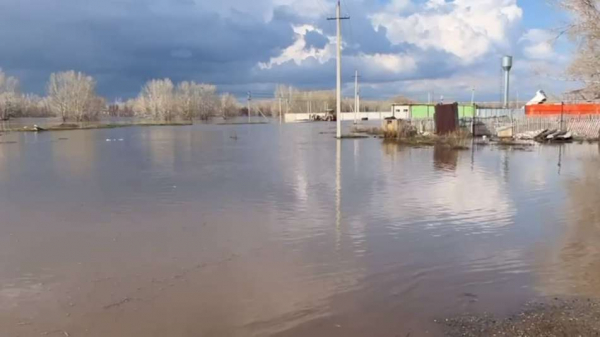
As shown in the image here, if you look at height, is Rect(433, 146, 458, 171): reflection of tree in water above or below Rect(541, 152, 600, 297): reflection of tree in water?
above

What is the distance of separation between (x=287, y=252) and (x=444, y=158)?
17.0 meters

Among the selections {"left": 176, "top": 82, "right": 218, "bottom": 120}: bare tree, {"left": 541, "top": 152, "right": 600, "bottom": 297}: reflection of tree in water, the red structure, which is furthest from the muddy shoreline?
{"left": 176, "top": 82, "right": 218, "bottom": 120}: bare tree

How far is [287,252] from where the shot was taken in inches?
333

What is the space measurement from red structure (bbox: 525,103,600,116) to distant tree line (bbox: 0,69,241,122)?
268ft

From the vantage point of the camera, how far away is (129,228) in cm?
1033

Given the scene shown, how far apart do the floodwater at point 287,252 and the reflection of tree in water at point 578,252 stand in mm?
35

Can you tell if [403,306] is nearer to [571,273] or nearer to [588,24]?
[571,273]

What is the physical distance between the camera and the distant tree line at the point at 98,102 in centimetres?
10331

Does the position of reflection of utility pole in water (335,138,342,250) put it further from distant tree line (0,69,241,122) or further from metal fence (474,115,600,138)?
distant tree line (0,69,241,122)

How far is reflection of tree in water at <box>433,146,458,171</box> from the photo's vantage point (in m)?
20.4

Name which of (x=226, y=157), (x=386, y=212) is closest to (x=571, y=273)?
(x=386, y=212)

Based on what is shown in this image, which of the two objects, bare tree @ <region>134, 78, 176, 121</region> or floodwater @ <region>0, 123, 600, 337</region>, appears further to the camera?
bare tree @ <region>134, 78, 176, 121</region>

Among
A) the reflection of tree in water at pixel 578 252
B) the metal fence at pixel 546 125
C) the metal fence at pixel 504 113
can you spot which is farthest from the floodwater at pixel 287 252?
the metal fence at pixel 504 113

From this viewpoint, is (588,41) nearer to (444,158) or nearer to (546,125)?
(444,158)
